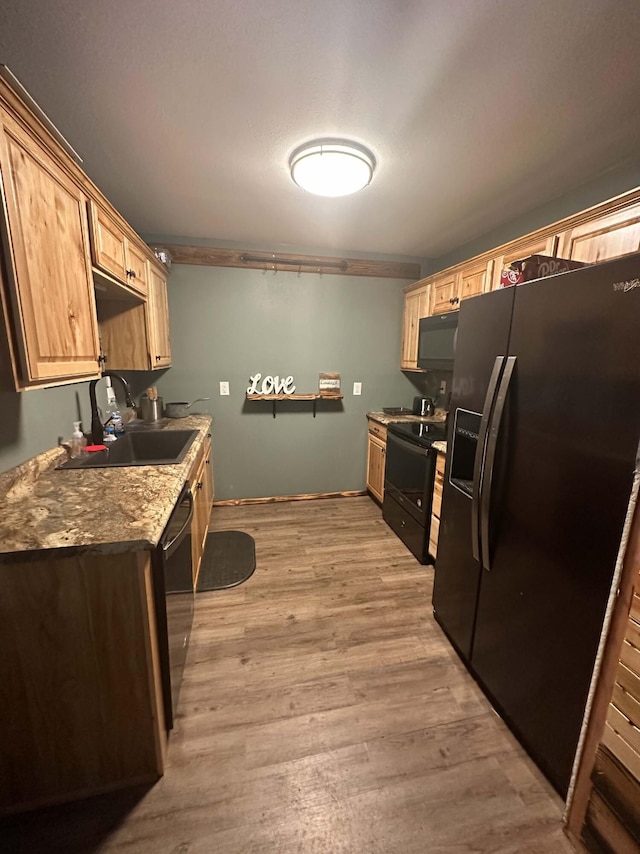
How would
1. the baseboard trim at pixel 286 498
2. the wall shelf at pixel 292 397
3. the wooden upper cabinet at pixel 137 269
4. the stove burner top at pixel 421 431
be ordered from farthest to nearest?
the baseboard trim at pixel 286 498 < the wall shelf at pixel 292 397 < the stove burner top at pixel 421 431 < the wooden upper cabinet at pixel 137 269

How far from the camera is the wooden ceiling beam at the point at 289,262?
299 centimetres

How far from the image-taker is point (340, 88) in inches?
50.3

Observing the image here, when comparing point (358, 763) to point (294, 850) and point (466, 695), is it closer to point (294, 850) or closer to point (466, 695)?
point (294, 850)

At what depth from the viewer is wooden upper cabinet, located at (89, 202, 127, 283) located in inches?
59.3

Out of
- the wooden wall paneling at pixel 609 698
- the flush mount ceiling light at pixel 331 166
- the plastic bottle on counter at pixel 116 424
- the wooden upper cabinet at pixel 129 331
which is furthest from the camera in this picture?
the wooden upper cabinet at pixel 129 331

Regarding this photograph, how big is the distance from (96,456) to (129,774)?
138 centimetres

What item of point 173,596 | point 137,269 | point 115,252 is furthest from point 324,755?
point 137,269

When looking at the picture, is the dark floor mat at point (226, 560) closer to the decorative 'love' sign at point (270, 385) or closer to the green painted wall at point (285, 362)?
the green painted wall at point (285, 362)

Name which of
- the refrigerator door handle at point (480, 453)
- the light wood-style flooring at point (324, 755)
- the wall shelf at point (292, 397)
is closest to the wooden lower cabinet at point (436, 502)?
the light wood-style flooring at point (324, 755)

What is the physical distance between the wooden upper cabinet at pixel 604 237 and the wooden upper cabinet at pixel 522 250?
6 centimetres

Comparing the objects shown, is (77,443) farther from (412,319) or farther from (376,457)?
(412,319)

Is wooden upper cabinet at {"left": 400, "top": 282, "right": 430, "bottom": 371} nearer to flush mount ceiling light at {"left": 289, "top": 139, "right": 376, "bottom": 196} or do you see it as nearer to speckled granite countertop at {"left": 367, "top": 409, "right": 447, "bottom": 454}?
speckled granite countertop at {"left": 367, "top": 409, "right": 447, "bottom": 454}

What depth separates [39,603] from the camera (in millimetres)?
985

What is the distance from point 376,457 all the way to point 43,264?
2.93m
